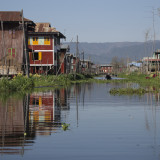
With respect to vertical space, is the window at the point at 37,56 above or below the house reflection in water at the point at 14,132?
above

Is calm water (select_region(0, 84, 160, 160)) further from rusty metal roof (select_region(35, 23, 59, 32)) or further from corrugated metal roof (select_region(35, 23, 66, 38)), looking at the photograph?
rusty metal roof (select_region(35, 23, 59, 32))

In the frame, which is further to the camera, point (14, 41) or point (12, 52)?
point (14, 41)

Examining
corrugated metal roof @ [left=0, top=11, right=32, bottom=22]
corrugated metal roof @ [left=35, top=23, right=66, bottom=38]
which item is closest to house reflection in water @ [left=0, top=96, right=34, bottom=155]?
corrugated metal roof @ [left=0, top=11, right=32, bottom=22]

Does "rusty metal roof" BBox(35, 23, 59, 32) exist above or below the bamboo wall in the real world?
above

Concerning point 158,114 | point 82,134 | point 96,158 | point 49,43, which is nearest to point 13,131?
point 82,134

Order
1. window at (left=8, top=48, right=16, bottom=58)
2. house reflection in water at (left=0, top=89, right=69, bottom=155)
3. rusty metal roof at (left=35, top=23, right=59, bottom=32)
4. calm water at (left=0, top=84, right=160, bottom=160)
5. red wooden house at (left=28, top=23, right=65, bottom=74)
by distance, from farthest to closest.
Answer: rusty metal roof at (left=35, top=23, right=59, bottom=32) → red wooden house at (left=28, top=23, right=65, bottom=74) → window at (left=8, top=48, right=16, bottom=58) → house reflection in water at (left=0, top=89, right=69, bottom=155) → calm water at (left=0, top=84, right=160, bottom=160)

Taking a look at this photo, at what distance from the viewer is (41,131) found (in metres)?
12.4

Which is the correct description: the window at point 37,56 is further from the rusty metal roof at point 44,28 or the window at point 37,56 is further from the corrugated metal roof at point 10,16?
the corrugated metal roof at point 10,16

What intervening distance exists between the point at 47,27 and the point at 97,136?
209 feet

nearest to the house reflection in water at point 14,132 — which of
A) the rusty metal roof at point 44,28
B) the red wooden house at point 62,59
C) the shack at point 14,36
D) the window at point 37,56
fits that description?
the shack at point 14,36

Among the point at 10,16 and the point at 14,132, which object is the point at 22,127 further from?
the point at 10,16

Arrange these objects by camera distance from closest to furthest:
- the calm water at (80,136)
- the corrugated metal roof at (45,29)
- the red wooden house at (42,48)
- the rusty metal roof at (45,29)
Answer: the calm water at (80,136), the red wooden house at (42,48), the rusty metal roof at (45,29), the corrugated metal roof at (45,29)

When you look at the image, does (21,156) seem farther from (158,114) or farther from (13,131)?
(158,114)

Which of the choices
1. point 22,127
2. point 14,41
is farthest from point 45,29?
point 22,127
